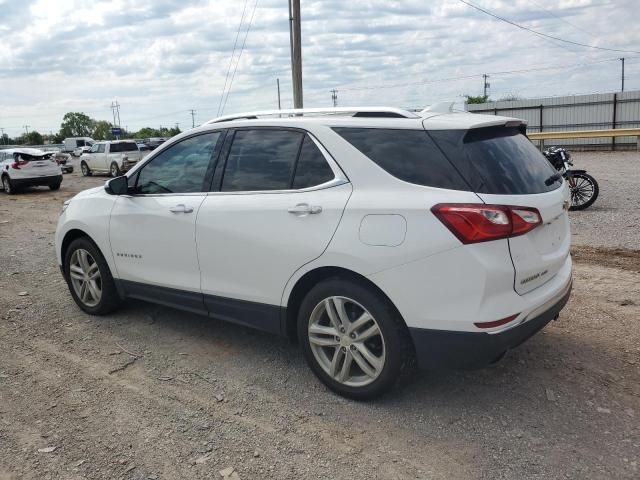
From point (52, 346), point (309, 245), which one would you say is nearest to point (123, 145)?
point (52, 346)

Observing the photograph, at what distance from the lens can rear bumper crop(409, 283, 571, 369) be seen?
3.00 meters

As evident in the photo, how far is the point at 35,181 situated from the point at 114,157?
18.9 feet

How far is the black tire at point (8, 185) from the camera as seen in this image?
768 inches

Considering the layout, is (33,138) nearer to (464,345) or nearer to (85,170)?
(85,170)

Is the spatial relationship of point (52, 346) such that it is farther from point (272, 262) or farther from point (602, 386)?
point (602, 386)

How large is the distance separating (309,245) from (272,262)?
0.34 meters

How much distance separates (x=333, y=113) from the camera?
3848mm

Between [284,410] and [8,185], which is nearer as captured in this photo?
[284,410]

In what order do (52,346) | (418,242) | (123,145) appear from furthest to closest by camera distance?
(123,145) → (52,346) → (418,242)

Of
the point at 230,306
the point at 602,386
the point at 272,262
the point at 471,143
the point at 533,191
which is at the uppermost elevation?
the point at 471,143

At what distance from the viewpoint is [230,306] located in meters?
4.02

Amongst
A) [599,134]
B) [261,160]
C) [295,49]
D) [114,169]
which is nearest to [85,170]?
[114,169]

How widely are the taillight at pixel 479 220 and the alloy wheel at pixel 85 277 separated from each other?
3.40 m

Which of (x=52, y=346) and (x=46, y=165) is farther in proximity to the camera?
(x=46, y=165)
